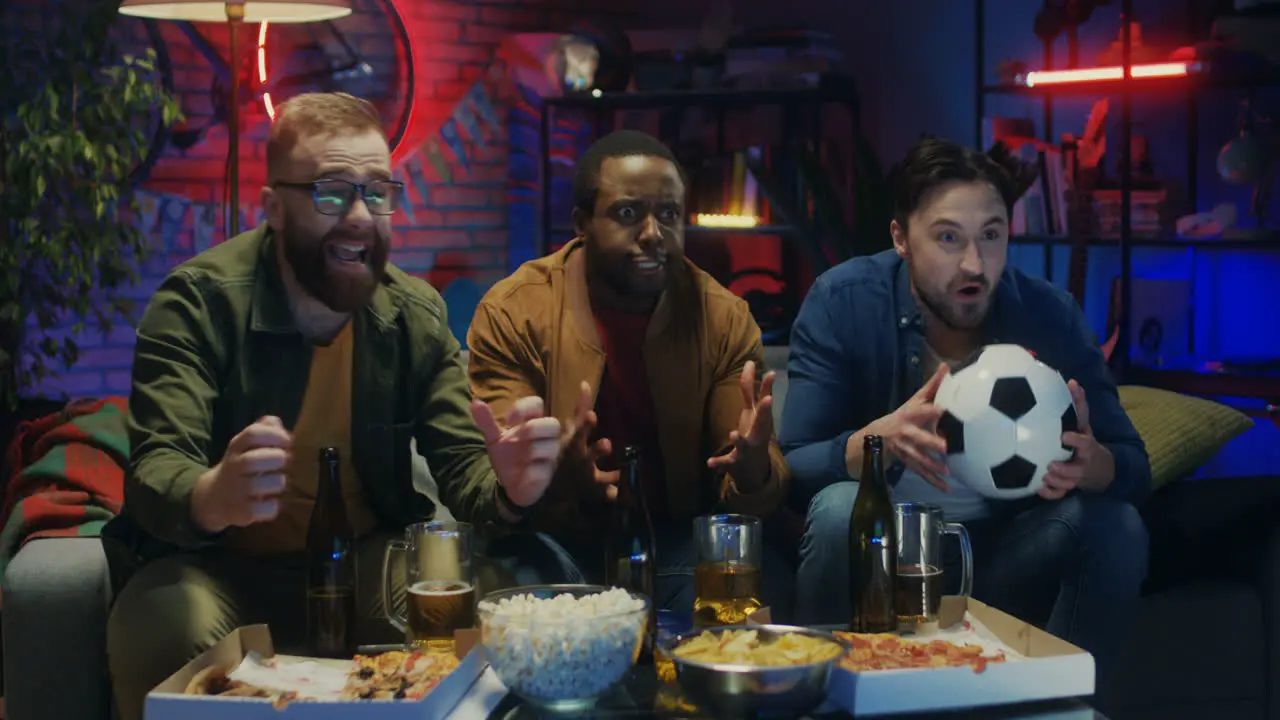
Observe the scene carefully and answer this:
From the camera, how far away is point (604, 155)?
106 inches

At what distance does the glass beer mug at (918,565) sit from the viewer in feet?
6.76

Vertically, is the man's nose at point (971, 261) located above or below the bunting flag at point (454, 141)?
below

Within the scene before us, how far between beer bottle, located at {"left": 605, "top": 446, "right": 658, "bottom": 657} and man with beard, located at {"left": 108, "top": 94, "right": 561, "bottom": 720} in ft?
0.53

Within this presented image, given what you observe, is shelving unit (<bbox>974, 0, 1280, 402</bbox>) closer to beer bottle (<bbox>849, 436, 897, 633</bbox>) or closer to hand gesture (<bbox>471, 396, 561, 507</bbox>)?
beer bottle (<bbox>849, 436, 897, 633</bbox>)

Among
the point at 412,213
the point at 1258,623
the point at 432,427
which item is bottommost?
the point at 1258,623

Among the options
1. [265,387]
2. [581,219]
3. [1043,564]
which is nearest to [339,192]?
[265,387]

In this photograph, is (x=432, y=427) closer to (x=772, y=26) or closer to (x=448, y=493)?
(x=448, y=493)

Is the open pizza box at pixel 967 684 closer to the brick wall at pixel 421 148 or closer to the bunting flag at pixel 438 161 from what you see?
the brick wall at pixel 421 148

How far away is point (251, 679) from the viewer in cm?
180

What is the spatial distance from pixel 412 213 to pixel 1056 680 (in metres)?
4.52

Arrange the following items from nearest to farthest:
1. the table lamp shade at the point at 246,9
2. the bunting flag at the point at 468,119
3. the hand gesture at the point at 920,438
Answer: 1. the hand gesture at the point at 920,438
2. the table lamp shade at the point at 246,9
3. the bunting flag at the point at 468,119

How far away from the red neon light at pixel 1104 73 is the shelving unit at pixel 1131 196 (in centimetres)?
2

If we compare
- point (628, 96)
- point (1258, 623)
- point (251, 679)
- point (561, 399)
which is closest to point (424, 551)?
point (251, 679)

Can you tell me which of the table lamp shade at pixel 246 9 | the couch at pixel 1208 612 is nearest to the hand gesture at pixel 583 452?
the couch at pixel 1208 612
